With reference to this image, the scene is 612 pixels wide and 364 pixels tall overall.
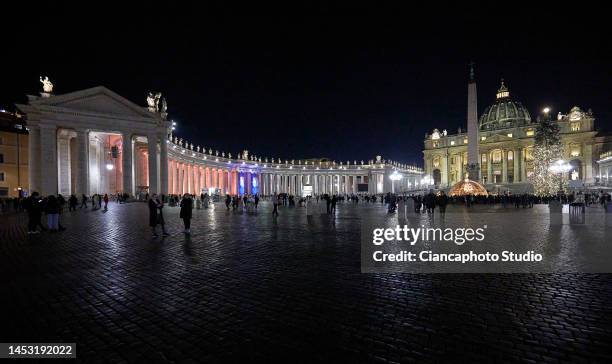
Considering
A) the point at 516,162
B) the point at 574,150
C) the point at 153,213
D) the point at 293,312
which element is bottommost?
the point at 293,312

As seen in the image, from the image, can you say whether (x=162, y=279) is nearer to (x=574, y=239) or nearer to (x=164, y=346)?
(x=164, y=346)

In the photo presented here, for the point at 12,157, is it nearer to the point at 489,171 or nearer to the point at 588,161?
the point at 489,171

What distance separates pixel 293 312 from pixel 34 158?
49849 mm

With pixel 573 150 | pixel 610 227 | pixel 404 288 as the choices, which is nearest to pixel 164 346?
pixel 404 288

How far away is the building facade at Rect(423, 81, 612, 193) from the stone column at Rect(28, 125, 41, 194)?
251 ft

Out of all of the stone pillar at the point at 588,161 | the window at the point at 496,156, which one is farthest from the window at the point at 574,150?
the window at the point at 496,156

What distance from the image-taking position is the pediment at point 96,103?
1695 inches

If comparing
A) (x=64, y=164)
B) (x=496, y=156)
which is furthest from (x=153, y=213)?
(x=496, y=156)

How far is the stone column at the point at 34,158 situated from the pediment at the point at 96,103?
3497 millimetres

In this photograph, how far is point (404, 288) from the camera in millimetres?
6363

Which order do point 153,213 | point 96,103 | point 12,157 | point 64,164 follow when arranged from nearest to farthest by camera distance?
point 153,213 → point 96,103 → point 64,164 → point 12,157

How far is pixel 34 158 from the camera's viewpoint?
4275 centimetres

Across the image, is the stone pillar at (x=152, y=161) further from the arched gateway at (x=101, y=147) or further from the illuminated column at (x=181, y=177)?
the illuminated column at (x=181, y=177)

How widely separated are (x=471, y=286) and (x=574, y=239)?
27.5ft
